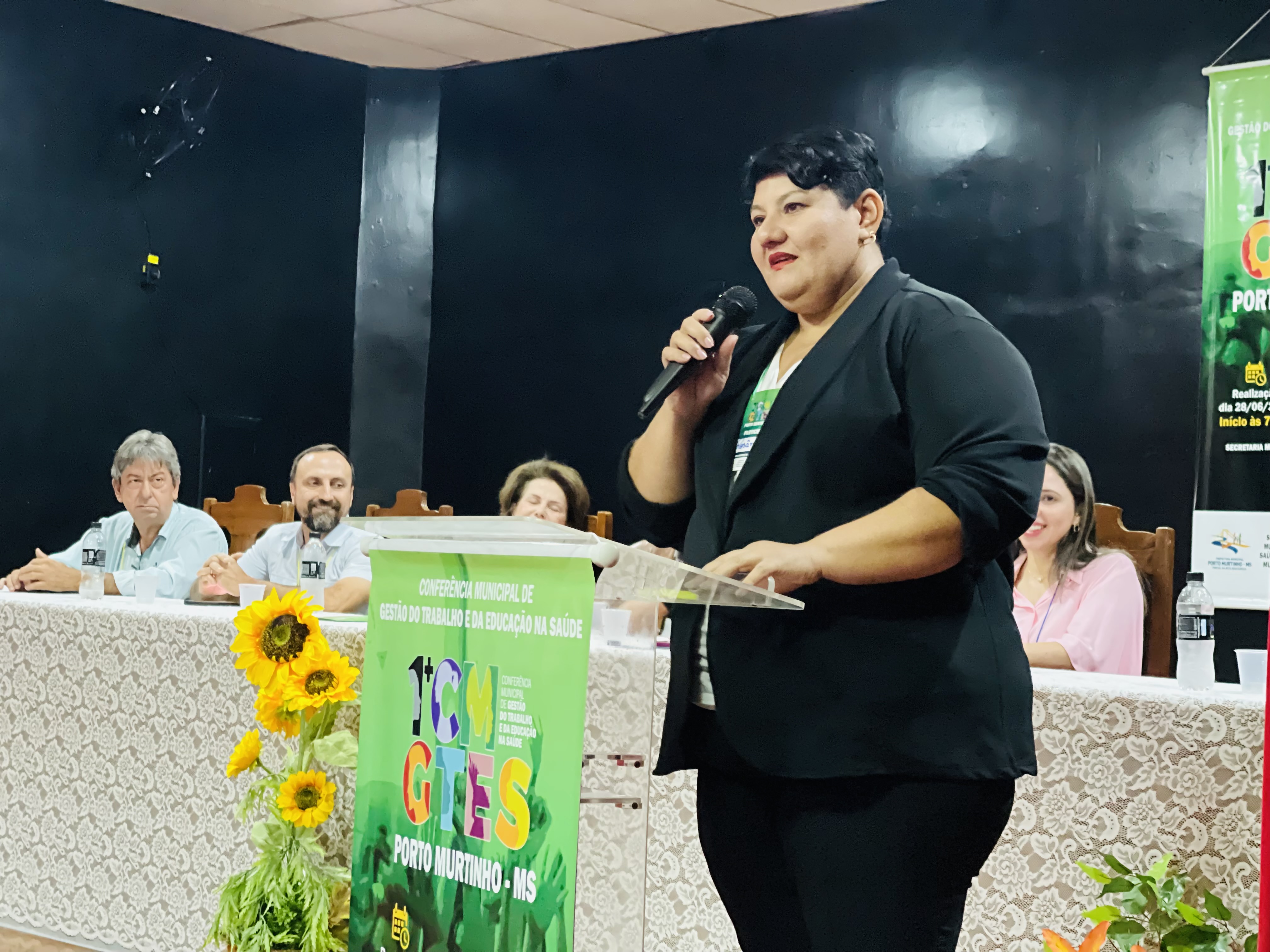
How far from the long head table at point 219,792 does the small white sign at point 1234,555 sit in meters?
1.97

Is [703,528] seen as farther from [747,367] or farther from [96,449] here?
[96,449]

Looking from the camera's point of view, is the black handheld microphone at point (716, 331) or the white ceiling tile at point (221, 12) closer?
the black handheld microphone at point (716, 331)

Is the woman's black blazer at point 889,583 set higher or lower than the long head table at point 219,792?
higher

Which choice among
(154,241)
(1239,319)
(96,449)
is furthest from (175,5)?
(1239,319)

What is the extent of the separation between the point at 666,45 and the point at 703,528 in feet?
15.1

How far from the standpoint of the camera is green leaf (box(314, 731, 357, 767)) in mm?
2209

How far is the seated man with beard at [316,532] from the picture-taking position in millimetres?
4062

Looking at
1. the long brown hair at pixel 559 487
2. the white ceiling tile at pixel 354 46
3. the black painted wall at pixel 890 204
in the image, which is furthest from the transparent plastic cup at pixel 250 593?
the white ceiling tile at pixel 354 46

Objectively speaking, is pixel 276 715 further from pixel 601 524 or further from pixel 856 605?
pixel 601 524

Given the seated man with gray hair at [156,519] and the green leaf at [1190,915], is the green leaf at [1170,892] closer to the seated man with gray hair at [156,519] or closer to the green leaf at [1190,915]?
the green leaf at [1190,915]

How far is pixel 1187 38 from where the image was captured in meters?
4.43

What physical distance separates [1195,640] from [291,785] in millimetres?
1478

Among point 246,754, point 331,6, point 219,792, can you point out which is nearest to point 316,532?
point 219,792

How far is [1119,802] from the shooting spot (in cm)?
182
